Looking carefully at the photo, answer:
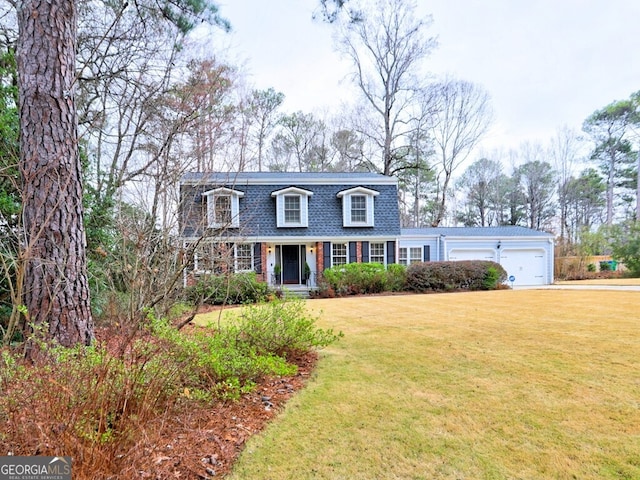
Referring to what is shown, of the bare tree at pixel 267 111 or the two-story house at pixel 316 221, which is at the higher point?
the bare tree at pixel 267 111

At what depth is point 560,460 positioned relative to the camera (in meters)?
2.14

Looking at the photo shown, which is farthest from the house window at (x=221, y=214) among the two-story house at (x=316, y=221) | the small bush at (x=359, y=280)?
the two-story house at (x=316, y=221)

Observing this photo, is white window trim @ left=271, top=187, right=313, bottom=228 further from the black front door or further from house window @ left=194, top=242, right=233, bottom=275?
house window @ left=194, top=242, right=233, bottom=275

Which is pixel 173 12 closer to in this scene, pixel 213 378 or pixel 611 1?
pixel 213 378

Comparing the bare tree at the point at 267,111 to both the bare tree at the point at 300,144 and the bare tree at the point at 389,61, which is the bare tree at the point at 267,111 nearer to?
the bare tree at the point at 300,144

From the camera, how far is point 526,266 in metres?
18.9

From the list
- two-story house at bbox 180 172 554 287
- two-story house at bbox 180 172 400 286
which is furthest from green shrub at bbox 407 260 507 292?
two-story house at bbox 180 172 400 286

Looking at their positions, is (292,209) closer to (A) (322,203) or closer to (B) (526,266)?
(A) (322,203)

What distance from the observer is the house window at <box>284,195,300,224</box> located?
49.4ft

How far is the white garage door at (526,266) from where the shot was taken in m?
18.9

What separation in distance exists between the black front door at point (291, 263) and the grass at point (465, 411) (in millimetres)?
10539

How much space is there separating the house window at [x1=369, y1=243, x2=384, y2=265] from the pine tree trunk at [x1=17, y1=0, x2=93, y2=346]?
12893 millimetres

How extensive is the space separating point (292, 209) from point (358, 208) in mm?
3198

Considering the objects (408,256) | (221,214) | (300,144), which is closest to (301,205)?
(408,256)
